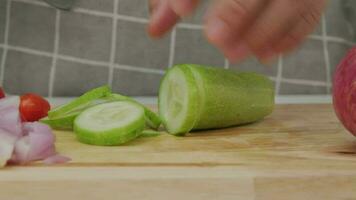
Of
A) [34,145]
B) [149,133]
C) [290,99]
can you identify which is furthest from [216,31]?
[290,99]

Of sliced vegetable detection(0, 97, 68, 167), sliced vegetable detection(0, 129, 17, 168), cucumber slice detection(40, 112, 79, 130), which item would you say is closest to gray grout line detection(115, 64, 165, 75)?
cucumber slice detection(40, 112, 79, 130)

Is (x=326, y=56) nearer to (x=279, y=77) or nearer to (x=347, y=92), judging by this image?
(x=279, y=77)

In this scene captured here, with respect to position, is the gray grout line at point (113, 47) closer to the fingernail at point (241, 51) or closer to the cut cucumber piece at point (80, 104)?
the cut cucumber piece at point (80, 104)

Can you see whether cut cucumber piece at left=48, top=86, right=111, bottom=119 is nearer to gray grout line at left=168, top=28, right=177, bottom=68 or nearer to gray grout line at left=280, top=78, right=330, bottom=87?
gray grout line at left=168, top=28, right=177, bottom=68

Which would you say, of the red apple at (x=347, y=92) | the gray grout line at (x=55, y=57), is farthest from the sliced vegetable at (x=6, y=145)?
the gray grout line at (x=55, y=57)

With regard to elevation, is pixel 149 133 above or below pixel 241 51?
below

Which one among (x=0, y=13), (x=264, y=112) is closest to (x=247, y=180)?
(x=264, y=112)
